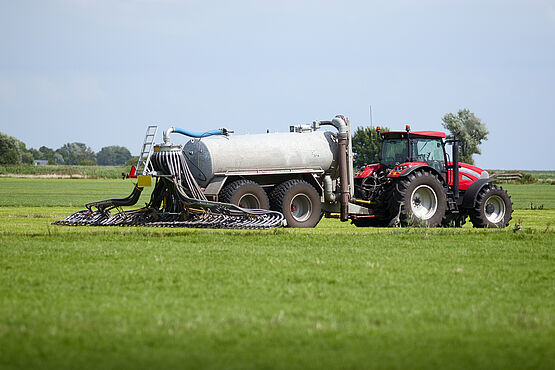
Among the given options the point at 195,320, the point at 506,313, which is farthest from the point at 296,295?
the point at 506,313

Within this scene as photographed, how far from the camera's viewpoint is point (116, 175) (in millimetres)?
87562

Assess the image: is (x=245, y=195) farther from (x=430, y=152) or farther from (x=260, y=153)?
(x=430, y=152)

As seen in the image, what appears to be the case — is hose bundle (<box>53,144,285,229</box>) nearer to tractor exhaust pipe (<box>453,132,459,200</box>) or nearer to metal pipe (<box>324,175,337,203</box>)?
metal pipe (<box>324,175,337,203</box>)

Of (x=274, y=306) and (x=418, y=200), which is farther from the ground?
(x=418, y=200)

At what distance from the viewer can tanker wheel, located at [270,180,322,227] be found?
21.6 m

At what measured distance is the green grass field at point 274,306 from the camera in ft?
21.2

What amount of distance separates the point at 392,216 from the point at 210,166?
515cm

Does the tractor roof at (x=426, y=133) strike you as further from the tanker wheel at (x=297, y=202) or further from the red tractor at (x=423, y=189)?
the tanker wheel at (x=297, y=202)

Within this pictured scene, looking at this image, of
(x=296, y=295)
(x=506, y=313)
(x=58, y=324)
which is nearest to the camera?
(x=58, y=324)

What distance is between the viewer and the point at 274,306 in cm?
840

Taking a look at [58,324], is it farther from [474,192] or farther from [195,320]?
[474,192]

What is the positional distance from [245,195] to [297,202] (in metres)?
1.85

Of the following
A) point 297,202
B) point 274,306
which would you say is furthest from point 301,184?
point 274,306

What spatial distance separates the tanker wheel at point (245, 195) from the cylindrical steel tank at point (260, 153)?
52 centimetres
